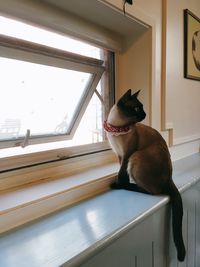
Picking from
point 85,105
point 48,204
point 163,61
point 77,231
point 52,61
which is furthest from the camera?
point 163,61

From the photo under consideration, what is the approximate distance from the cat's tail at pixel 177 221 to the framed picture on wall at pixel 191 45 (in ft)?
3.74

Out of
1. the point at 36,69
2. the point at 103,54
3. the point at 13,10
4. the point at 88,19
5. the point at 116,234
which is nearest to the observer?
the point at 116,234

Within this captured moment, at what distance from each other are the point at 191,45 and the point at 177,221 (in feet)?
4.81

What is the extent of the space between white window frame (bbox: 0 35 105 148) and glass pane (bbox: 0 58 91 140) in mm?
27

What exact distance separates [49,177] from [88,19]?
84cm

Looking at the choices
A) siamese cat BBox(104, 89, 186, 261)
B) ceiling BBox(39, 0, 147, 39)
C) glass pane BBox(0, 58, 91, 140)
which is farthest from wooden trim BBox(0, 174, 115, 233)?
ceiling BBox(39, 0, 147, 39)

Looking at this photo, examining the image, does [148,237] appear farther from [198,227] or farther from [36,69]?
[36,69]

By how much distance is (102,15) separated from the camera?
1307 millimetres

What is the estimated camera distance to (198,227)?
1.55 metres

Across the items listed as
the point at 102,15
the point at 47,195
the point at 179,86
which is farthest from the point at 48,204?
the point at 179,86

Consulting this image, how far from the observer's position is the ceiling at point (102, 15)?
Result: 1.17 metres

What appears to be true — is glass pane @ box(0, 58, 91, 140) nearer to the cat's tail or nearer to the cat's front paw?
the cat's front paw

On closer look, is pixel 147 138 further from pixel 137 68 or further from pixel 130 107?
pixel 137 68

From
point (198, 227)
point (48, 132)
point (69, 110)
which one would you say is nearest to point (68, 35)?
point (69, 110)
